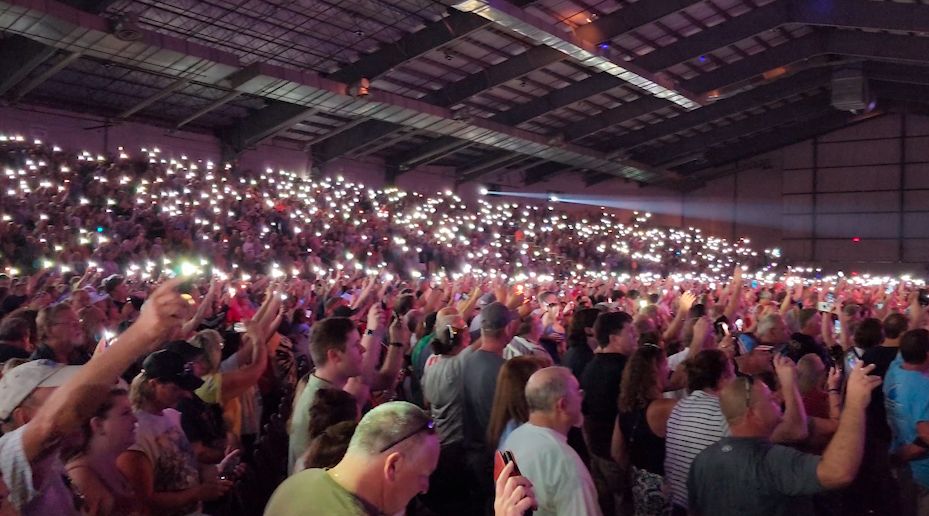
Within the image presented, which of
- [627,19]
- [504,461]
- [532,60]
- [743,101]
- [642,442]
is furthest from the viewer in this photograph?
[743,101]

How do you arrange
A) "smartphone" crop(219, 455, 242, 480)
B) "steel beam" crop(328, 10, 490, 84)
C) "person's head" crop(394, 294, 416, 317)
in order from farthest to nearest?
1. "steel beam" crop(328, 10, 490, 84)
2. "person's head" crop(394, 294, 416, 317)
3. "smartphone" crop(219, 455, 242, 480)

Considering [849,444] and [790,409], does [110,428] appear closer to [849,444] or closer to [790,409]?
[849,444]

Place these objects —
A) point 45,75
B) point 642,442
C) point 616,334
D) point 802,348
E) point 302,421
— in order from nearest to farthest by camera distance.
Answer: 1. point 302,421
2. point 642,442
3. point 616,334
4. point 802,348
5. point 45,75

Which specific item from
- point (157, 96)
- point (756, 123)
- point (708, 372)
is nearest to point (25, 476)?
point (708, 372)

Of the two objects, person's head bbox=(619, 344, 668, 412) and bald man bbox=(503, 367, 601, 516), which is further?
person's head bbox=(619, 344, 668, 412)

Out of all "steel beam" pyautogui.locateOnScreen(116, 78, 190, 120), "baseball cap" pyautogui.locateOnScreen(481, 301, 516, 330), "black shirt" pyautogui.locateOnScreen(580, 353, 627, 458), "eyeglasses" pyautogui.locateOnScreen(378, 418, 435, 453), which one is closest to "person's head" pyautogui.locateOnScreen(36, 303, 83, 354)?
"baseball cap" pyautogui.locateOnScreen(481, 301, 516, 330)

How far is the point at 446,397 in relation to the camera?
15.4ft

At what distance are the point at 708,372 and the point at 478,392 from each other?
134 cm

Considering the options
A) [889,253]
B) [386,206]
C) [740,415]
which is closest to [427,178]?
[386,206]

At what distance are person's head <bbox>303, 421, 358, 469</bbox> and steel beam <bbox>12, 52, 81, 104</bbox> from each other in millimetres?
11695

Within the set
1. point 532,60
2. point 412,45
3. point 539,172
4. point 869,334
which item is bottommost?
point 869,334

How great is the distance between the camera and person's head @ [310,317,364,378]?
3.79 metres

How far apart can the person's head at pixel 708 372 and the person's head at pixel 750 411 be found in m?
0.60

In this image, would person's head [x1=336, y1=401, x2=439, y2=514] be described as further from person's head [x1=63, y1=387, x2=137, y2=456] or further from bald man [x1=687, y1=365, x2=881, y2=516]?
bald man [x1=687, y1=365, x2=881, y2=516]
